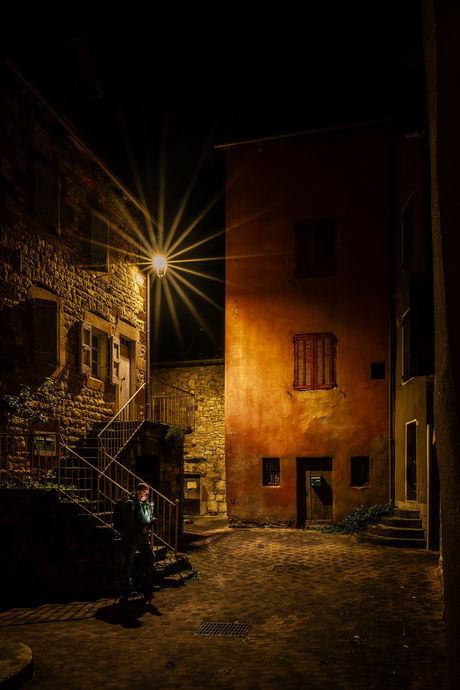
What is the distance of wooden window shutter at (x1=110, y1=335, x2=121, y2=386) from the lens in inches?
554

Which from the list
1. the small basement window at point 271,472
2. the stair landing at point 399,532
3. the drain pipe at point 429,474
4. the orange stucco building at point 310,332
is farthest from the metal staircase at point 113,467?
the drain pipe at point 429,474

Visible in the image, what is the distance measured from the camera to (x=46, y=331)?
37.2 ft

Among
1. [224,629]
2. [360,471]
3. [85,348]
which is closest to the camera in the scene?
[224,629]

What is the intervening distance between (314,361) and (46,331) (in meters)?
7.42

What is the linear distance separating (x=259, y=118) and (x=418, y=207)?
6.88 m

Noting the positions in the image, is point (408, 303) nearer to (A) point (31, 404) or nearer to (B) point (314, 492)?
(B) point (314, 492)

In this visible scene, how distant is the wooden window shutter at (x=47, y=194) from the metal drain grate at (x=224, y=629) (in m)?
8.07

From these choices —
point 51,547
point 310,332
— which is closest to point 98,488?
point 51,547

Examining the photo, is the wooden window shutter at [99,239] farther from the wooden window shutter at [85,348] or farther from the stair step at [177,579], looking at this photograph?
the stair step at [177,579]

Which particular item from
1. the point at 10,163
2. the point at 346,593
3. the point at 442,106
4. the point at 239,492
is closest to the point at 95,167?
the point at 10,163

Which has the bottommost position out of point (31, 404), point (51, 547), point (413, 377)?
point (51, 547)

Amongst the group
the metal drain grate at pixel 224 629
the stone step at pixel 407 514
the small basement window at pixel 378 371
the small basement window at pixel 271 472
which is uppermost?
the small basement window at pixel 378 371

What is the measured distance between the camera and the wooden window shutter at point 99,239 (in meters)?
13.5

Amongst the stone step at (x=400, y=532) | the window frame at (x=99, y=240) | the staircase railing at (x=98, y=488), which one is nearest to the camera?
the staircase railing at (x=98, y=488)
